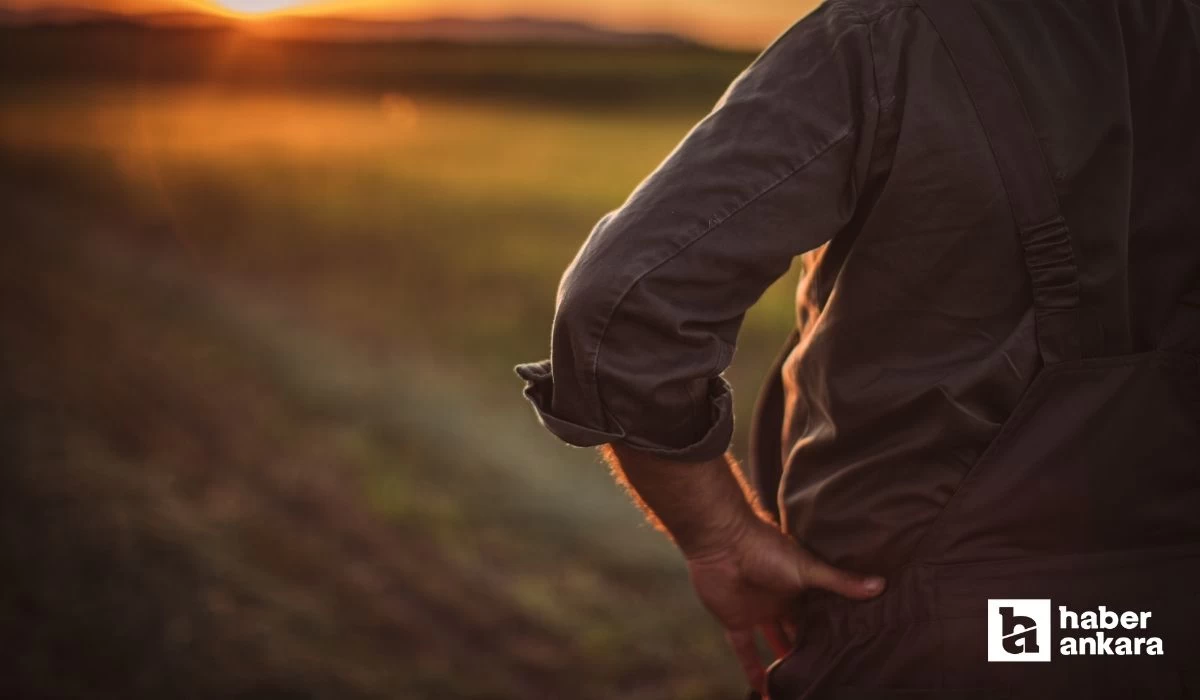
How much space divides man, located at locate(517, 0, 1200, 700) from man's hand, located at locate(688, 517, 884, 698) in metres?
0.04

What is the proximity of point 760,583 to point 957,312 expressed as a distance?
1.88 ft

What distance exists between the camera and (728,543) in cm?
168

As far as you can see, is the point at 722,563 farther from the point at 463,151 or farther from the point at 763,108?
the point at 463,151

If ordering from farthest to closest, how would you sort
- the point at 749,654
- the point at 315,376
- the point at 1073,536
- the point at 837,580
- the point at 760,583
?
the point at 315,376 < the point at 749,654 < the point at 760,583 < the point at 837,580 < the point at 1073,536

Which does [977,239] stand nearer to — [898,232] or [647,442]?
[898,232]

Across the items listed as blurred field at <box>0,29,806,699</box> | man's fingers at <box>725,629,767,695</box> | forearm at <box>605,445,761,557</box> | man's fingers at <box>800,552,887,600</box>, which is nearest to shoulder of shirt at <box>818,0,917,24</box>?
forearm at <box>605,445,761,557</box>

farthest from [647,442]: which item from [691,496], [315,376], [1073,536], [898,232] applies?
[315,376]

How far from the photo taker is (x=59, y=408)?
4.13 metres

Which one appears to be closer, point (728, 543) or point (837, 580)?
point (837, 580)

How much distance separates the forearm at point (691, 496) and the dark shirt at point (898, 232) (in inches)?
4.6

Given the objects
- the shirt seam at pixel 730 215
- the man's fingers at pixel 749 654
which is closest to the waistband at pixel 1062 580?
the man's fingers at pixel 749 654

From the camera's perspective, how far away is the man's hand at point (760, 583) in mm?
1560

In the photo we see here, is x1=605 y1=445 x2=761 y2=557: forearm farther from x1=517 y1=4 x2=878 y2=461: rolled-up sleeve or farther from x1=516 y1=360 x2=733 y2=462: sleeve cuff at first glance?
x1=517 y1=4 x2=878 y2=461: rolled-up sleeve

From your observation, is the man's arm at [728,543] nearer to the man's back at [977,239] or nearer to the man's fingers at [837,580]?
the man's fingers at [837,580]
